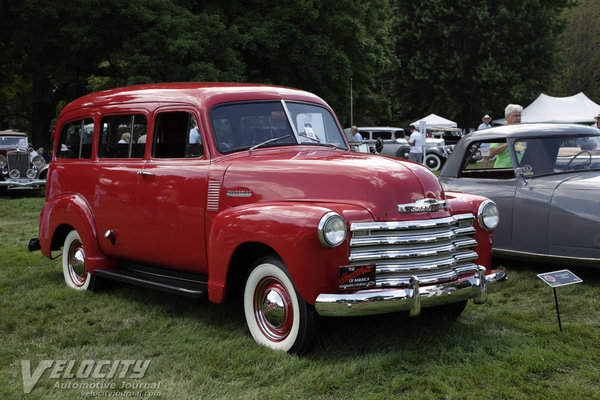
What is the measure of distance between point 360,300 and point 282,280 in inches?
25.1

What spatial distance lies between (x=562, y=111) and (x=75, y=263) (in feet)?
91.7

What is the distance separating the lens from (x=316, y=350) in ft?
15.1

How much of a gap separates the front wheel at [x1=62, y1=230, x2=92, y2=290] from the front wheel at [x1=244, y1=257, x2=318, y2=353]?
2557 mm

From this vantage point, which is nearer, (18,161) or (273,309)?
(273,309)

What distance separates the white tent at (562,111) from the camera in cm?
2955

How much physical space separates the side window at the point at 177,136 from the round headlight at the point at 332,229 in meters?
1.64

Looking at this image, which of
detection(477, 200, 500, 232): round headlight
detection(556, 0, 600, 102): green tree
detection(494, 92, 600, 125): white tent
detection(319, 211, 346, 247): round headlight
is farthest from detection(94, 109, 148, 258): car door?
detection(556, 0, 600, 102): green tree

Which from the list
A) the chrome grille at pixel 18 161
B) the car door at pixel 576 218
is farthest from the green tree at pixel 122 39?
the car door at pixel 576 218

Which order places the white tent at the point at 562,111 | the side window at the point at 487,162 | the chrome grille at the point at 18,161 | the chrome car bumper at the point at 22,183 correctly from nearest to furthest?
1. the side window at the point at 487,162
2. the chrome car bumper at the point at 22,183
3. the chrome grille at the point at 18,161
4. the white tent at the point at 562,111

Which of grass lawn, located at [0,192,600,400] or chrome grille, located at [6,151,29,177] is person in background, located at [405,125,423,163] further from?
grass lawn, located at [0,192,600,400]

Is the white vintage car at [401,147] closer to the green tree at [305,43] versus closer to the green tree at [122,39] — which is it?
the green tree at [305,43]

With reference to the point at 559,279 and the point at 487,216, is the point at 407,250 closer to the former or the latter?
the point at 487,216

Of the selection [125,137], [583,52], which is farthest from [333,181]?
[583,52]

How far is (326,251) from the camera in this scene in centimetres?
421
